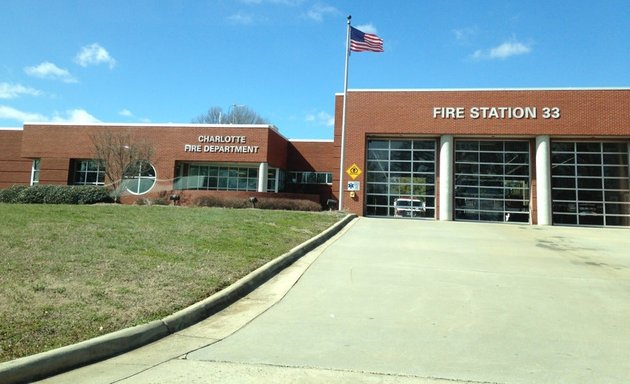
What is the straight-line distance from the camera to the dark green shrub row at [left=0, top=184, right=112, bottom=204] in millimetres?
28484

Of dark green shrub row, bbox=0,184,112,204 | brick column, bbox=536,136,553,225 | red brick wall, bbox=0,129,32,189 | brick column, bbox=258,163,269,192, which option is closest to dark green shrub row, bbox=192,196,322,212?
dark green shrub row, bbox=0,184,112,204

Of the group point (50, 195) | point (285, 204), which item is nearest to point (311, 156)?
point (285, 204)

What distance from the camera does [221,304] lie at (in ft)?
23.3

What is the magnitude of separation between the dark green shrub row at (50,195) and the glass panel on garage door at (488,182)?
2138cm

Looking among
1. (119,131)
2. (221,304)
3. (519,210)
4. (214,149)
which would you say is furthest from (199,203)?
(221,304)

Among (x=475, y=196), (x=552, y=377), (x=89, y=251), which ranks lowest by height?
(x=552, y=377)

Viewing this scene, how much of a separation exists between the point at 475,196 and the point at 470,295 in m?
22.7

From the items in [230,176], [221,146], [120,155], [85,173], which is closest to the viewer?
[120,155]

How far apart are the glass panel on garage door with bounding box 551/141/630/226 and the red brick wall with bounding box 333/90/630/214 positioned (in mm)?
1488

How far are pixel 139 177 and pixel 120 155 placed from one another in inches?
78.6

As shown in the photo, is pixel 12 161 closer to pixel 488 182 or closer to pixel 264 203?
pixel 264 203

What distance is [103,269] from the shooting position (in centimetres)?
791

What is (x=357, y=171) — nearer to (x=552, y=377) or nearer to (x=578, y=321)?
(x=578, y=321)

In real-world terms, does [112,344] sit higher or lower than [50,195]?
lower
